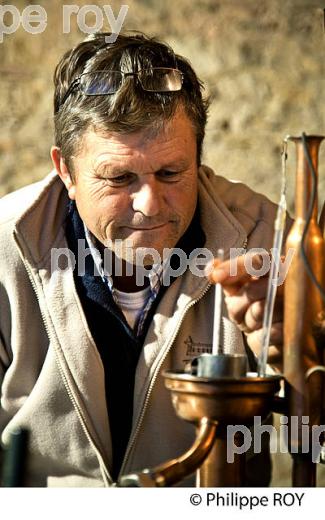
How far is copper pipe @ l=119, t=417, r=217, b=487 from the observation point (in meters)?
0.90

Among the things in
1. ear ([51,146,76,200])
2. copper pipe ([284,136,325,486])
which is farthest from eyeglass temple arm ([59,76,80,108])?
copper pipe ([284,136,325,486])

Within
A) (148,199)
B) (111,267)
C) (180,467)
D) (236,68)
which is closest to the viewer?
(180,467)

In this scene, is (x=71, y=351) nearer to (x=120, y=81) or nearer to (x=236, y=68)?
(x=120, y=81)

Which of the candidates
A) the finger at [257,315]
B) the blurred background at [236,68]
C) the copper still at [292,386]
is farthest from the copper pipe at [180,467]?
the blurred background at [236,68]

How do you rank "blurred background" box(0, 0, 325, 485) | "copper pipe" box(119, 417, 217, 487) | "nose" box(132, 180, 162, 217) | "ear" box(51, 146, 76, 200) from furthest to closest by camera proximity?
"blurred background" box(0, 0, 325, 485) < "ear" box(51, 146, 76, 200) < "nose" box(132, 180, 162, 217) < "copper pipe" box(119, 417, 217, 487)

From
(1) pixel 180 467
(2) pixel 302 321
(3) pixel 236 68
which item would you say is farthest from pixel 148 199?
(3) pixel 236 68

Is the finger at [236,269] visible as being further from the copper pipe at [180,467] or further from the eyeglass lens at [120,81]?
the eyeglass lens at [120,81]

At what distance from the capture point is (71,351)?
1.56 m

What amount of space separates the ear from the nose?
0.23 m

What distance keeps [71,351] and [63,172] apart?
1.16 ft

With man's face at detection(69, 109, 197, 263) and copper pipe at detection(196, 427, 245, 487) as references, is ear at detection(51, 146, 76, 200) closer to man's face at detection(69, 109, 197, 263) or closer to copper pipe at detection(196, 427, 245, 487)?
man's face at detection(69, 109, 197, 263)

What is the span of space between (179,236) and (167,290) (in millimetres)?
144

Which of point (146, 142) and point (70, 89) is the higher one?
point (70, 89)

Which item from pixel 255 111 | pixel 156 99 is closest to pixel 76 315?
pixel 156 99
